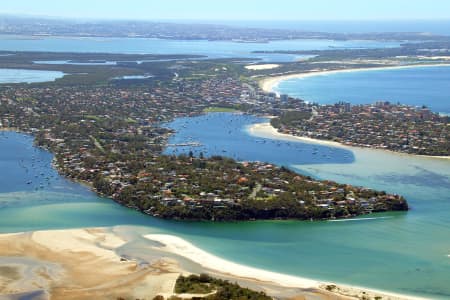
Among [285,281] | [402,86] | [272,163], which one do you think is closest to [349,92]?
[402,86]

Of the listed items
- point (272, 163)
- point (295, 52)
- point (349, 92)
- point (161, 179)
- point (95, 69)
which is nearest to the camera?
point (161, 179)

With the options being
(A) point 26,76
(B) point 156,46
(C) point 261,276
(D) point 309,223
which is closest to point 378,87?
(A) point 26,76

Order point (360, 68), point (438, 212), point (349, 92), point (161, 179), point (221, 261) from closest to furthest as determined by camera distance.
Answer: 1. point (221, 261)
2. point (438, 212)
3. point (161, 179)
4. point (349, 92)
5. point (360, 68)

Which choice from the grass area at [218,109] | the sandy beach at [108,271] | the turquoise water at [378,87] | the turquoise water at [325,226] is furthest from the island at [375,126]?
the sandy beach at [108,271]

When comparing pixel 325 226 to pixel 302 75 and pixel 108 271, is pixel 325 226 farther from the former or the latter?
pixel 302 75

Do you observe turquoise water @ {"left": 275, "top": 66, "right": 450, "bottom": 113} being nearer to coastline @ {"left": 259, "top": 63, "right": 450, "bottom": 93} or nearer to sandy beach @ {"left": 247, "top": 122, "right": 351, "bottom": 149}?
coastline @ {"left": 259, "top": 63, "right": 450, "bottom": 93}

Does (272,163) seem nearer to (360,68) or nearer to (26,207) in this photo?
(26,207)
